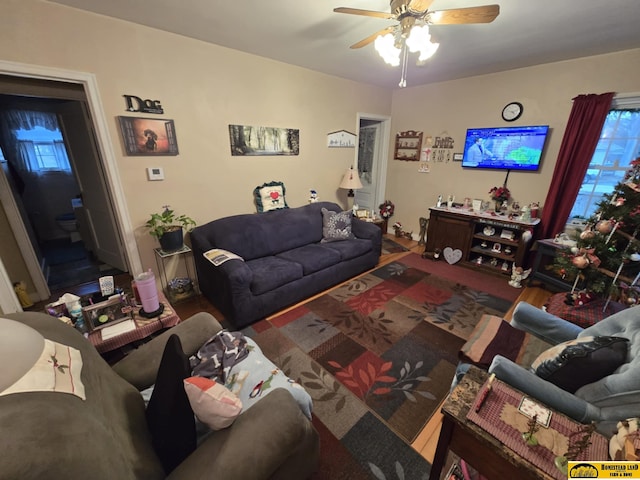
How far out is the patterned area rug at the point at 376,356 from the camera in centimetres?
141

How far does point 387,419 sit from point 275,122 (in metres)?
3.14

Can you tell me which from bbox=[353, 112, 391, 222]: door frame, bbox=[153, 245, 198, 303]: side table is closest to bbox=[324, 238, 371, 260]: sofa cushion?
bbox=[153, 245, 198, 303]: side table

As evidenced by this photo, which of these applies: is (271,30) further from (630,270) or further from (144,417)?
(630,270)

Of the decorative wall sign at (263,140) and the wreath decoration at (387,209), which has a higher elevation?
the decorative wall sign at (263,140)

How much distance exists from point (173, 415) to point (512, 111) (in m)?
4.41

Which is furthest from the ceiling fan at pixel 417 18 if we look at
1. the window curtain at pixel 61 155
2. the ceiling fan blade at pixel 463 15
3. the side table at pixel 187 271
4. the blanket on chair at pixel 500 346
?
the window curtain at pixel 61 155

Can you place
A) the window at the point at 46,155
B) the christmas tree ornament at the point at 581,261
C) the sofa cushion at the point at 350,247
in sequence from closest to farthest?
the christmas tree ornament at the point at 581,261
the sofa cushion at the point at 350,247
the window at the point at 46,155

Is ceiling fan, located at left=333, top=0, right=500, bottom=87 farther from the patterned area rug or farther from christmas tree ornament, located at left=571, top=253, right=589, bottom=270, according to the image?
the patterned area rug

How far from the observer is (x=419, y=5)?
142cm

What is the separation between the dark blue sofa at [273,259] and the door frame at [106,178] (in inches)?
22.5

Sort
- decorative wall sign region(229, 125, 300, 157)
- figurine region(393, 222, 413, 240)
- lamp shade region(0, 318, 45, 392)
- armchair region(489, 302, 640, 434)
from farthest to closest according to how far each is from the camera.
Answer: figurine region(393, 222, 413, 240)
decorative wall sign region(229, 125, 300, 157)
armchair region(489, 302, 640, 434)
lamp shade region(0, 318, 45, 392)

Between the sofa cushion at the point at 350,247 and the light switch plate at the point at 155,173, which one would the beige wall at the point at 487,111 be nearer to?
the sofa cushion at the point at 350,247

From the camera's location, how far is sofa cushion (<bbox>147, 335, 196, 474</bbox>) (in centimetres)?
85

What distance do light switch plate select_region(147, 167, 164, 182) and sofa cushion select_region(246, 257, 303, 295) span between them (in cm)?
120
